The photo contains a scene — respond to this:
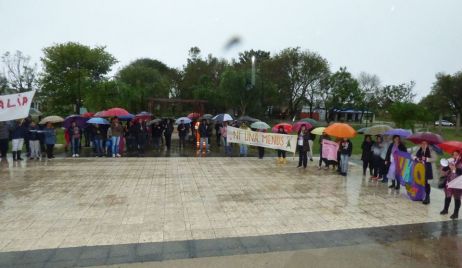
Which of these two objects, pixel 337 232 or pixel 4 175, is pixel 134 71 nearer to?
pixel 4 175

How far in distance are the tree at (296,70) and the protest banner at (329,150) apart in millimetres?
36484

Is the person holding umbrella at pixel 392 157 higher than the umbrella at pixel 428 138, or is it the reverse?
the umbrella at pixel 428 138

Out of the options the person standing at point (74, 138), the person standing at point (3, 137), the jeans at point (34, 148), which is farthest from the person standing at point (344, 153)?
the person standing at point (3, 137)

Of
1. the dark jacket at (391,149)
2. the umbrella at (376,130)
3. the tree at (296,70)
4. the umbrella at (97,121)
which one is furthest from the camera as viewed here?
the tree at (296,70)

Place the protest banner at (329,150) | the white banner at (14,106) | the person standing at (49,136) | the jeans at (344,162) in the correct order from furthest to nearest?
the person standing at (49,136) → the protest banner at (329,150) → the white banner at (14,106) → the jeans at (344,162)

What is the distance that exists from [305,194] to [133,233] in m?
4.90

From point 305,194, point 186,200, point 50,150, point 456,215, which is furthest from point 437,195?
point 50,150

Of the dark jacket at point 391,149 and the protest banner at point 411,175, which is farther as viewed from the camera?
the dark jacket at point 391,149

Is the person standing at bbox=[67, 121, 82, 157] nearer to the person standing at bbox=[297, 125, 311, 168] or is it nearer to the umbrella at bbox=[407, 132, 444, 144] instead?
the person standing at bbox=[297, 125, 311, 168]

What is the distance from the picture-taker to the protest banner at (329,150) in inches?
514

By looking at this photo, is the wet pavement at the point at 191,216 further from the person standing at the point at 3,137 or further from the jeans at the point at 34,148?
the person standing at the point at 3,137

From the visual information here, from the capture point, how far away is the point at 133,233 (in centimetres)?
638

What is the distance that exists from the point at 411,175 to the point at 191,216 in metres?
5.70

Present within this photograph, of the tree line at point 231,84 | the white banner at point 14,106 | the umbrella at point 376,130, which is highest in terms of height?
the tree line at point 231,84
